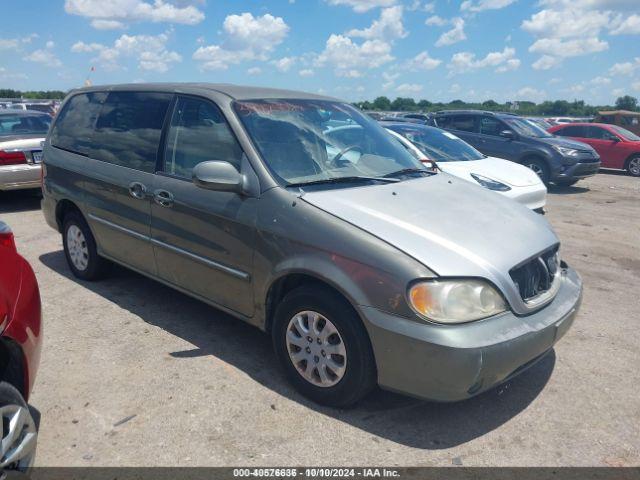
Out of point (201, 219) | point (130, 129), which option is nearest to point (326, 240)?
point (201, 219)

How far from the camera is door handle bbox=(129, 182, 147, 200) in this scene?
4.32m

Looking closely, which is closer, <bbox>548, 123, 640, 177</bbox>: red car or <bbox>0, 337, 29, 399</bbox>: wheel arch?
<bbox>0, 337, 29, 399</bbox>: wheel arch

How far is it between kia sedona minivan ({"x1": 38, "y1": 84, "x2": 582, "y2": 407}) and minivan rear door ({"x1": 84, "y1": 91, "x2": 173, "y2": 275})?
2 cm

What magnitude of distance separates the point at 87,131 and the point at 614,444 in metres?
4.85

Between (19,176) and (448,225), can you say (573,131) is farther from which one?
(448,225)

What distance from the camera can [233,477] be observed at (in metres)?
2.76

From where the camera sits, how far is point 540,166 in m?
13.1

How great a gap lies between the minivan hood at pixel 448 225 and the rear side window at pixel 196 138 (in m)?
0.79

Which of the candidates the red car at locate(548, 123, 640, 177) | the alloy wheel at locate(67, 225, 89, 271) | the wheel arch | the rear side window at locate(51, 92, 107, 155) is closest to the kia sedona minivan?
the rear side window at locate(51, 92, 107, 155)

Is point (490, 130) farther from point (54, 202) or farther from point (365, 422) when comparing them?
point (365, 422)

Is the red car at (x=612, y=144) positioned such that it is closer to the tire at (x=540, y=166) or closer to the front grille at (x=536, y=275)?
the tire at (x=540, y=166)

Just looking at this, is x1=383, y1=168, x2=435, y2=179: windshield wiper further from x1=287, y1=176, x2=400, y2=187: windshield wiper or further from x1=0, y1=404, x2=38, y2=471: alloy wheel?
x1=0, y1=404, x2=38, y2=471: alloy wheel

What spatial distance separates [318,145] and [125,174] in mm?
1716

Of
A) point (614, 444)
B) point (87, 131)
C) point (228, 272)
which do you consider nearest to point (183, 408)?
point (228, 272)
